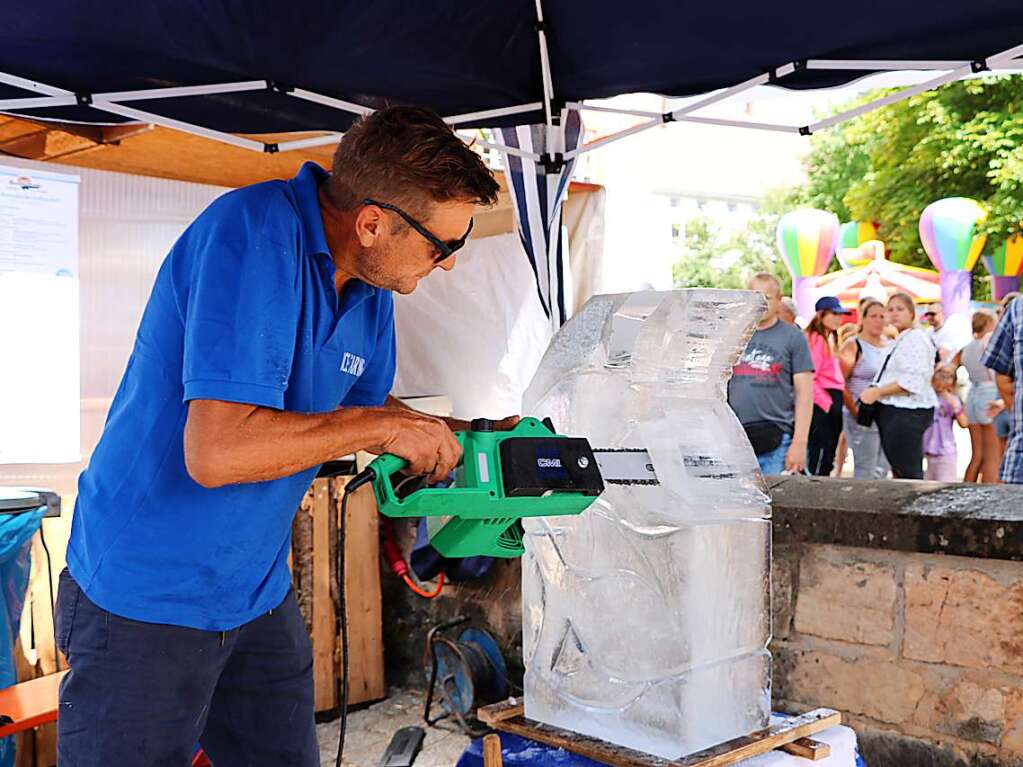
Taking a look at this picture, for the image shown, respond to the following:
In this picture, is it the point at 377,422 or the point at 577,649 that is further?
the point at 577,649

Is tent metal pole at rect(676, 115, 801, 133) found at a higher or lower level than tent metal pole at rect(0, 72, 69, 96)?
higher

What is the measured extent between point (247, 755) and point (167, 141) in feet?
9.72

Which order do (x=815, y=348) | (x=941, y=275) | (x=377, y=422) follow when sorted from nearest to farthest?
(x=377, y=422) < (x=815, y=348) < (x=941, y=275)

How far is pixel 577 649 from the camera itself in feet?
7.32

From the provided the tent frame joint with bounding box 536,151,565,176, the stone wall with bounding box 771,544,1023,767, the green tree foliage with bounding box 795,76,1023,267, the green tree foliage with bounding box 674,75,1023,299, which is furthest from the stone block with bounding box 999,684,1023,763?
the green tree foliage with bounding box 795,76,1023,267

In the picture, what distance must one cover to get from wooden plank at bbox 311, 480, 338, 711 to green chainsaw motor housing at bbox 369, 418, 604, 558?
111 inches

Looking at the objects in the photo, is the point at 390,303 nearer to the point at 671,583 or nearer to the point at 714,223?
the point at 671,583

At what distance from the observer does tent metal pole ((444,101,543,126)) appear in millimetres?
3486

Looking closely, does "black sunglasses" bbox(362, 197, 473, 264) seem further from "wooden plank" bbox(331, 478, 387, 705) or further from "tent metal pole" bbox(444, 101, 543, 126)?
"wooden plank" bbox(331, 478, 387, 705)

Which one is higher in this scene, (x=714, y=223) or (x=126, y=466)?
(x=714, y=223)

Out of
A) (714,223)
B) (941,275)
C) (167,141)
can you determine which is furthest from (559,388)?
(714,223)

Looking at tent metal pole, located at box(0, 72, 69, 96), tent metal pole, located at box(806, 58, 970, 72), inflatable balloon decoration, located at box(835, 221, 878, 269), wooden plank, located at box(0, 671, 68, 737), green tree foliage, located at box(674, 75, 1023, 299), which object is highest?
green tree foliage, located at box(674, 75, 1023, 299)

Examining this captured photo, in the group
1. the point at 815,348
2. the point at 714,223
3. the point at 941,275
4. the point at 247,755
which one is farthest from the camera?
the point at 714,223

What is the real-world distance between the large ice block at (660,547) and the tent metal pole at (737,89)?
1.20m
